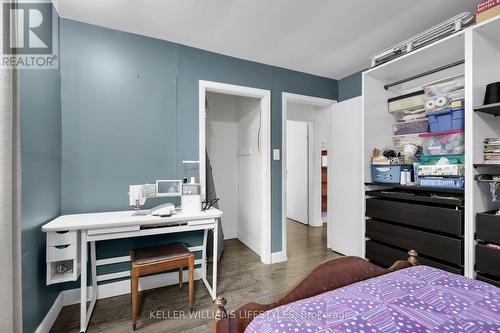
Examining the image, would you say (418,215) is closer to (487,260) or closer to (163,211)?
(487,260)

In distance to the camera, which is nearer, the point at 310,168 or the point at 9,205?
the point at 9,205

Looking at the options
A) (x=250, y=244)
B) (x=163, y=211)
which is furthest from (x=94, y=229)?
(x=250, y=244)

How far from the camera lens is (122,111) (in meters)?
2.14

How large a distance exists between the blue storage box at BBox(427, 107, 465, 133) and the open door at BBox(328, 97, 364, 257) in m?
0.92

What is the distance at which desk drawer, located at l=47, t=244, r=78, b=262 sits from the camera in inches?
60.8

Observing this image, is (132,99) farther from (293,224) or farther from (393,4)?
(293,224)

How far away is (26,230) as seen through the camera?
4.56 ft

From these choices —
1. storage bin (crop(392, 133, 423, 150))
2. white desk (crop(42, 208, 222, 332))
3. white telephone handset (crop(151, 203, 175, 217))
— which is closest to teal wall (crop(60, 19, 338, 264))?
white desk (crop(42, 208, 222, 332))

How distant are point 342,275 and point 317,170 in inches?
136

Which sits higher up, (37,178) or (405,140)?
(405,140)

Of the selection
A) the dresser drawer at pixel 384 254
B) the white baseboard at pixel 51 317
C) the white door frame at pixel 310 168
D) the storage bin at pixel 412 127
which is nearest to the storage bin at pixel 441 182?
the storage bin at pixel 412 127

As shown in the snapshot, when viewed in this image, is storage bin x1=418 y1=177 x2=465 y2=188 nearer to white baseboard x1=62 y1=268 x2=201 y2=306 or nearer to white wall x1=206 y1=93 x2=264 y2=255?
white wall x1=206 y1=93 x2=264 y2=255

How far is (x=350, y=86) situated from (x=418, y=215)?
2014mm

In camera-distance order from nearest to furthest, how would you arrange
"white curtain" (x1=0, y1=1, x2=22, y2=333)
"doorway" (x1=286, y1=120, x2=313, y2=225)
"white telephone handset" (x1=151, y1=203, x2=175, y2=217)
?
1. "white curtain" (x1=0, y1=1, x2=22, y2=333)
2. "white telephone handset" (x1=151, y1=203, x2=175, y2=217)
3. "doorway" (x1=286, y1=120, x2=313, y2=225)
